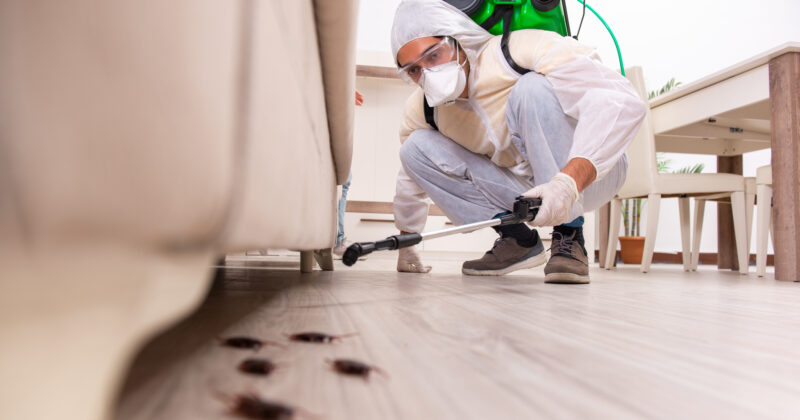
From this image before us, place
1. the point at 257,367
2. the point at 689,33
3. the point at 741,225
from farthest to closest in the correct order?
the point at 689,33, the point at 741,225, the point at 257,367

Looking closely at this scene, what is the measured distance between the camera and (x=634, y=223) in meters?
4.02

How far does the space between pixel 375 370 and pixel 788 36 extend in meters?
6.03

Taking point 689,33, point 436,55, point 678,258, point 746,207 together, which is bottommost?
point 678,258

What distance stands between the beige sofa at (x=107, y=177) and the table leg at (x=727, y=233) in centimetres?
310

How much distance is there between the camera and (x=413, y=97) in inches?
64.2

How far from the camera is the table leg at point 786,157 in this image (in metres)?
1.67

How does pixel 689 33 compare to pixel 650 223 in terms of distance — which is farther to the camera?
pixel 689 33

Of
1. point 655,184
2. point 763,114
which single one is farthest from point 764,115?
point 655,184

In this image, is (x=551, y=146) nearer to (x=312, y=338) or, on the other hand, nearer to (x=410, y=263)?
(x=410, y=263)

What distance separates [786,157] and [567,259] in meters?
1.07

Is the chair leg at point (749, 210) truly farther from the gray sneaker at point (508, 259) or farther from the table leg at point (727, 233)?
the gray sneaker at point (508, 259)

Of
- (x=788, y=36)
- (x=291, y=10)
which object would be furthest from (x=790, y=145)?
(x=788, y=36)

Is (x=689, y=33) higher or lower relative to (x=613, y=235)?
higher

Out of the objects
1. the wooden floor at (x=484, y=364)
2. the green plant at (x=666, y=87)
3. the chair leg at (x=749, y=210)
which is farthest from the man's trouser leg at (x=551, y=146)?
the green plant at (x=666, y=87)
